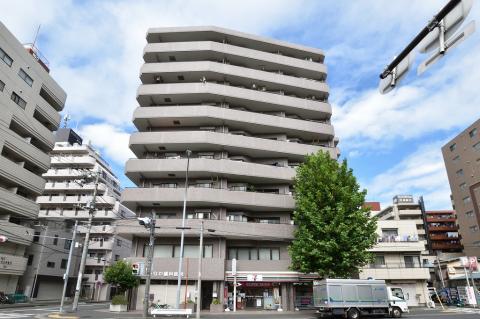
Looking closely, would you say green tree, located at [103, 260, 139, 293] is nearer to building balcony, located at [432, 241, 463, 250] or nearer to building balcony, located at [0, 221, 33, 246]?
building balcony, located at [0, 221, 33, 246]

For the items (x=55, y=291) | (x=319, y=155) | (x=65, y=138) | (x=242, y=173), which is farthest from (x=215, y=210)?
(x=65, y=138)

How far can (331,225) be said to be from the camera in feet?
91.8

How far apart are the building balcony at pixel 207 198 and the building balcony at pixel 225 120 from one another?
910 centimetres

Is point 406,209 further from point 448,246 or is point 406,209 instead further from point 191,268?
point 191,268

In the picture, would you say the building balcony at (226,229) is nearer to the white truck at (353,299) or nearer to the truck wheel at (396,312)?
the white truck at (353,299)

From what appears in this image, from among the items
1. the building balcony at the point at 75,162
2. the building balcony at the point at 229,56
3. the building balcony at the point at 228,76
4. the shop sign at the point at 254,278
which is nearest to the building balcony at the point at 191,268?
the shop sign at the point at 254,278

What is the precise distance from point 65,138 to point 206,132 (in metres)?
51.6

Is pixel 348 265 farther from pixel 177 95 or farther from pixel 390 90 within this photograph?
pixel 177 95

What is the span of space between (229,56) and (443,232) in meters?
75.8

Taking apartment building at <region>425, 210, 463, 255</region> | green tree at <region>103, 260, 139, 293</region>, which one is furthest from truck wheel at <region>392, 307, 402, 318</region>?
apartment building at <region>425, 210, 463, 255</region>

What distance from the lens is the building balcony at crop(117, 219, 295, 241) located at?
3391 cm

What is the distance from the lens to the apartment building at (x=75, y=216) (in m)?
54.3

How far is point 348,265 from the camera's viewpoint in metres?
27.7

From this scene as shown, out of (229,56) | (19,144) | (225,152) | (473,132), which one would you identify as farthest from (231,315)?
(473,132)
